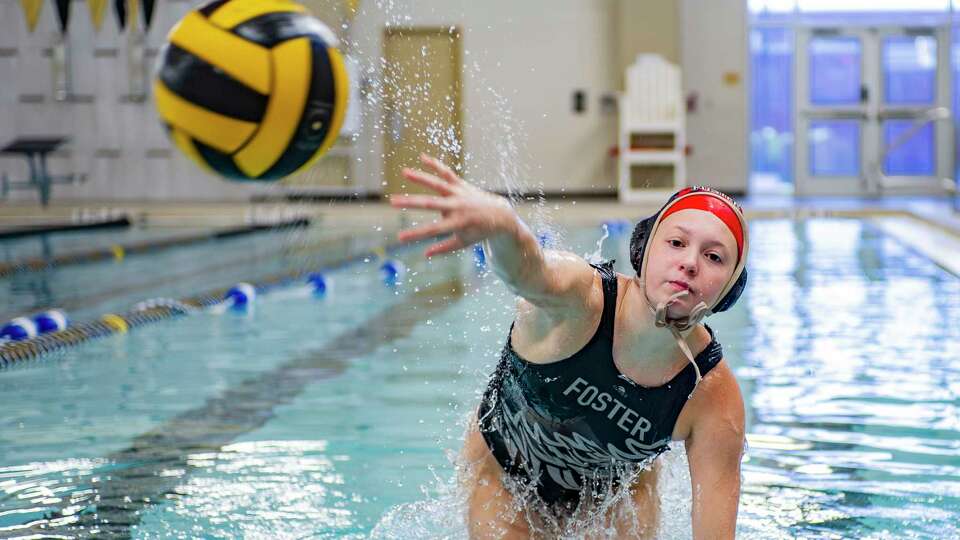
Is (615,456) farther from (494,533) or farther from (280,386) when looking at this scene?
(280,386)

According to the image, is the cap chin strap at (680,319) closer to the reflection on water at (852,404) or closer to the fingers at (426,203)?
the fingers at (426,203)

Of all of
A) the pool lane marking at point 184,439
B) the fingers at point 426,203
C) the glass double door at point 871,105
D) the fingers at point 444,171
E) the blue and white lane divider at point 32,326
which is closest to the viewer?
the fingers at point 426,203

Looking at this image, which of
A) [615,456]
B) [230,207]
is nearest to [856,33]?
[230,207]

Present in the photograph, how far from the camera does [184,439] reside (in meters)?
3.47

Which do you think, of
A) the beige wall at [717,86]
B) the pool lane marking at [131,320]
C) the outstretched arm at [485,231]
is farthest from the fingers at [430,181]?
the beige wall at [717,86]

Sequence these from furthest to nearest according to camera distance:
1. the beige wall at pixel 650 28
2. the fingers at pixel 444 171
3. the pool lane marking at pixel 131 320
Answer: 1. the beige wall at pixel 650 28
2. the pool lane marking at pixel 131 320
3. the fingers at pixel 444 171

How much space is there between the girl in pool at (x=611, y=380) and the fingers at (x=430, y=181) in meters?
0.05

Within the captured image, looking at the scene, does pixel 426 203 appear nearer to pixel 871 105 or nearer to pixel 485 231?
pixel 485 231

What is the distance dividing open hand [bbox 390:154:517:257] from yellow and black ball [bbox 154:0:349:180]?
2.01 metres

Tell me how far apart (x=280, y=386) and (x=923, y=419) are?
2.15 metres

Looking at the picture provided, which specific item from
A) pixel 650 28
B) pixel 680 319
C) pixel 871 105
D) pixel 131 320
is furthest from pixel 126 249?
pixel 871 105

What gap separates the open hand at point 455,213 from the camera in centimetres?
145

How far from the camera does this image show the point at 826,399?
397 cm

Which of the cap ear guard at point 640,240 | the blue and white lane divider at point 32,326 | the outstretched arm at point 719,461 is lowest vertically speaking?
the blue and white lane divider at point 32,326
